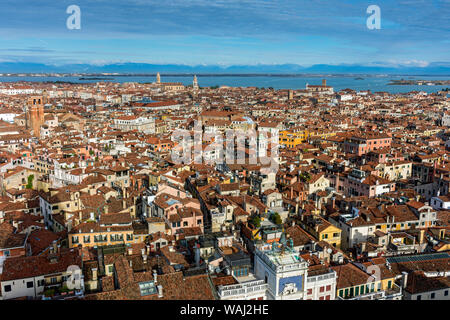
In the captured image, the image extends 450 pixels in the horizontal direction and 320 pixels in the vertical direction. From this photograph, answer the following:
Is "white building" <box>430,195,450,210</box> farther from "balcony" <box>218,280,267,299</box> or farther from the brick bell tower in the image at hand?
the brick bell tower

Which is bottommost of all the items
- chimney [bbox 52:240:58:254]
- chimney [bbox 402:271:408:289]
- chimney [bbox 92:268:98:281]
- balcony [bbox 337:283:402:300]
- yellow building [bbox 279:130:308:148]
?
balcony [bbox 337:283:402:300]

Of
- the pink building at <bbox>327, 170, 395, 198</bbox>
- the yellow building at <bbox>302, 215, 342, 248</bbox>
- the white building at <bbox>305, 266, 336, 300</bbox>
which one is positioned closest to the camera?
the white building at <bbox>305, 266, 336, 300</bbox>

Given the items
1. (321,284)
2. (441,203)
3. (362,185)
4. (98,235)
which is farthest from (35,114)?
(321,284)

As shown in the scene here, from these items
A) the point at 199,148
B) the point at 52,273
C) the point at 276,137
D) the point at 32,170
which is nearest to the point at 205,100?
the point at 276,137

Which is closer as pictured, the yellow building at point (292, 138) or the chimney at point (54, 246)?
the chimney at point (54, 246)

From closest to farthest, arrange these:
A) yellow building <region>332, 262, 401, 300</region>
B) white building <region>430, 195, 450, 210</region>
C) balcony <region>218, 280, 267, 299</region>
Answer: balcony <region>218, 280, 267, 299</region> → yellow building <region>332, 262, 401, 300</region> → white building <region>430, 195, 450, 210</region>

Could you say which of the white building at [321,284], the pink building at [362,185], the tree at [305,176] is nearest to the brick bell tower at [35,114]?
the tree at [305,176]

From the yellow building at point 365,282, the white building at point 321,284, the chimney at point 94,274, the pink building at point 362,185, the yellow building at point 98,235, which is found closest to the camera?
the white building at point 321,284

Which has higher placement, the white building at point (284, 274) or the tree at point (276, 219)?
the white building at point (284, 274)

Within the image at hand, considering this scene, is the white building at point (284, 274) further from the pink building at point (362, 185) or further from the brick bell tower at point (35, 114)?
the brick bell tower at point (35, 114)

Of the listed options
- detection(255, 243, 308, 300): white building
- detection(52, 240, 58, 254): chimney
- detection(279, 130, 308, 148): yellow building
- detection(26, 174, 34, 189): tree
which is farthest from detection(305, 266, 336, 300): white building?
detection(279, 130, 308, 148): yellow building
